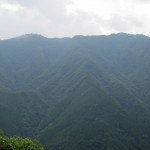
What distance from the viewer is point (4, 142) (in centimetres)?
5978

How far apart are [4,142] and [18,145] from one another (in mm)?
2470

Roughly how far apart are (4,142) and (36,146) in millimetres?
5051

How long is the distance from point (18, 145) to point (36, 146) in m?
3.65

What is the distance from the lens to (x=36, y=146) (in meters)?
61.5

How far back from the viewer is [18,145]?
58.8 meters
